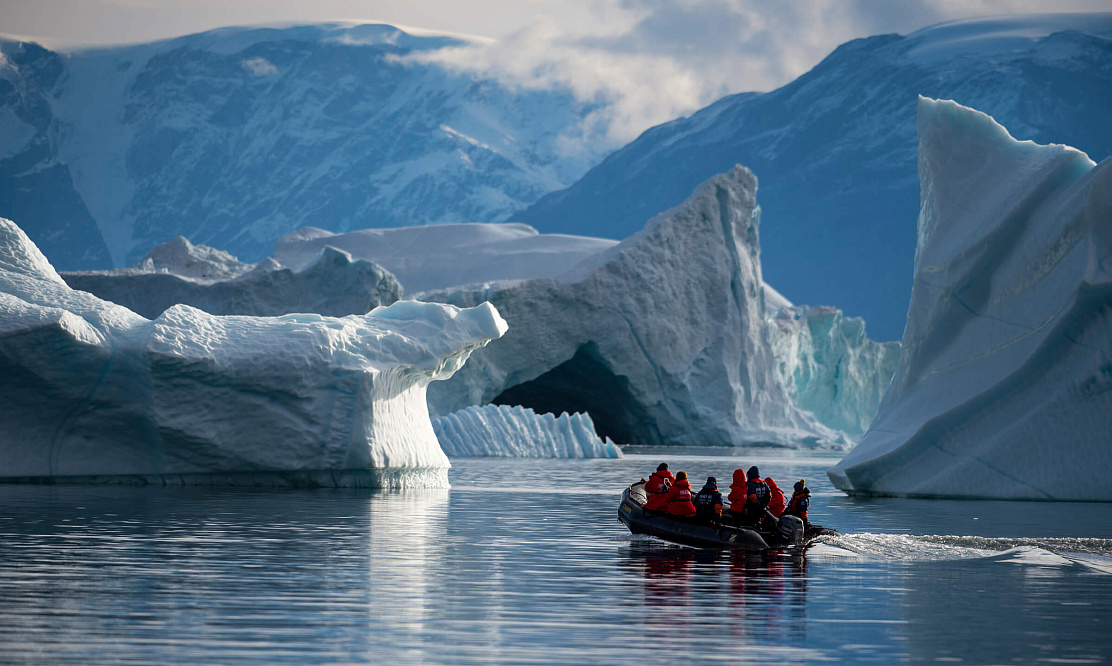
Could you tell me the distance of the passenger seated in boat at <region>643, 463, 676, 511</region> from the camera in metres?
13.6

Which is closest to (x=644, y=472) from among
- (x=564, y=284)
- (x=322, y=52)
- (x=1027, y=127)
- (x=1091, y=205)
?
(x=1091, y=205)

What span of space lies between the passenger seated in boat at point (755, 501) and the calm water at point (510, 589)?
0.71 m

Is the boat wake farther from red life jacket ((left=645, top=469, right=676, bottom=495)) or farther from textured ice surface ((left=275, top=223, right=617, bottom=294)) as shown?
textured ice surface ((left=275, top=223, right=617, bottom=294))

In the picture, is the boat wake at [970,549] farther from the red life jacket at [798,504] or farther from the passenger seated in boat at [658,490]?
the passenger seated in boat at [658,490]

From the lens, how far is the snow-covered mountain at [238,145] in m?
123

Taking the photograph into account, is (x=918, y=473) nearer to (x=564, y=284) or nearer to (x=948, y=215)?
(x=948, y=215)

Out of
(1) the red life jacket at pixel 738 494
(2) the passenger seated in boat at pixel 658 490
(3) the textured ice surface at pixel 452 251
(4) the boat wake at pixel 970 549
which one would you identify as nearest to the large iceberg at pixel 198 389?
(2) the passenger seated in boat at pixel 658 490

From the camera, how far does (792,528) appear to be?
1287 centimetres

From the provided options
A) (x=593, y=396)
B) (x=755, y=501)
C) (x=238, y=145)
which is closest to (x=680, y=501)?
(x=755, y=501)

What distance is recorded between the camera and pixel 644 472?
27359 millimetres

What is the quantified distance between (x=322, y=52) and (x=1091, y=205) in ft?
Answer: 443

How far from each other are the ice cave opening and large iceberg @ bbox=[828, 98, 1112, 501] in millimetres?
20923

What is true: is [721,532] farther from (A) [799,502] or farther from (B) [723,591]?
(B) [723,591]

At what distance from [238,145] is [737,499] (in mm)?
130015
